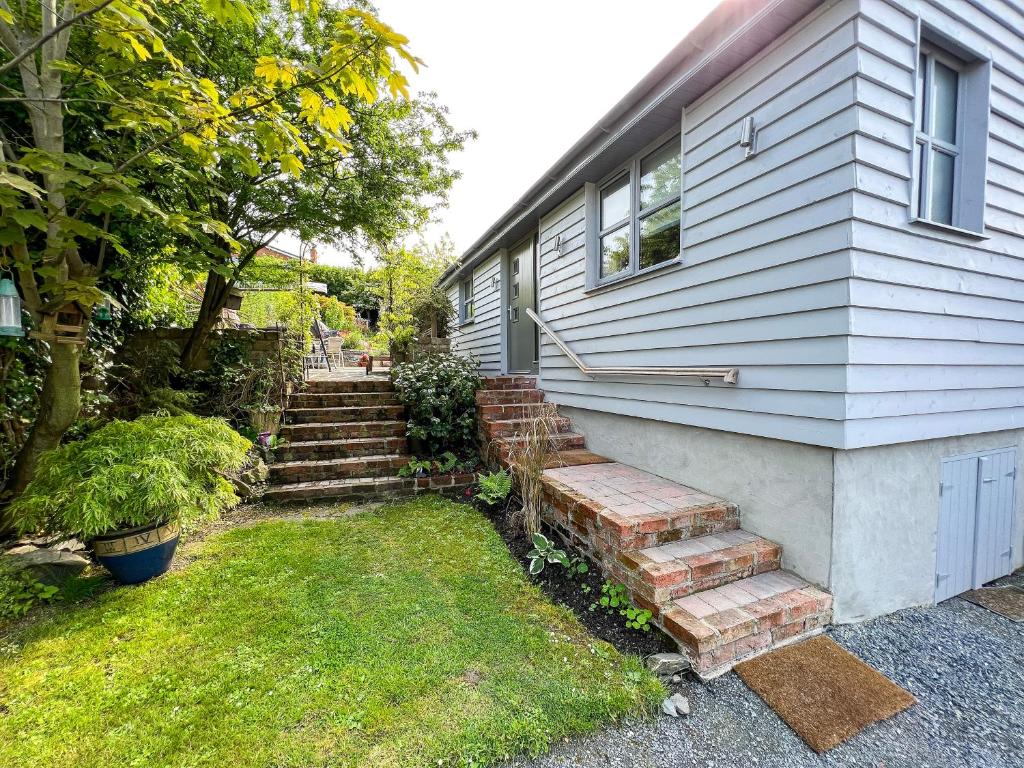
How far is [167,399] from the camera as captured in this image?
14.3 ft

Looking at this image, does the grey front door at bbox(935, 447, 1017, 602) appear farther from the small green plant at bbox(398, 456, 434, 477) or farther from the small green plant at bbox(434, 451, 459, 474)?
the small green plant at bbox(398, 456, 434, 477)

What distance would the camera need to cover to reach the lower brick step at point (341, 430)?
16.3 feet

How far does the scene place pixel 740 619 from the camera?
213 centimetres

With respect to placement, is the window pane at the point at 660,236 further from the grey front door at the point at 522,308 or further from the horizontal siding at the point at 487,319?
the horizontal siding at the point at 487,319

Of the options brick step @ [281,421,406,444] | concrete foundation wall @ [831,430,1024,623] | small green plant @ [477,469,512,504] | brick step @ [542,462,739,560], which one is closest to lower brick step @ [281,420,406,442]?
brick step @ [281,421,406,444]

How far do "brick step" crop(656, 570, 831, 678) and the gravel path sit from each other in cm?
14

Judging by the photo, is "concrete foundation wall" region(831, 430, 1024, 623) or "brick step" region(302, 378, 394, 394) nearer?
"concrete foundation wall" region(831, 430, 1024, 623)

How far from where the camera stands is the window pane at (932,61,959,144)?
8.91 feet

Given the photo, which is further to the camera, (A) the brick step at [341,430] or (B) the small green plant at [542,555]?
(A) the brick step at [341,430]

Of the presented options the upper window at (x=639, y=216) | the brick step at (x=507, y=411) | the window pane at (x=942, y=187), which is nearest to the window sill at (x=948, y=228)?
the window pane at (x=942, y=187)

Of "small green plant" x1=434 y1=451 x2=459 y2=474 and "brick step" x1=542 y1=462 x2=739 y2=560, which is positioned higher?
"brick step" x1=542 y1=462 x2=739 y2=560

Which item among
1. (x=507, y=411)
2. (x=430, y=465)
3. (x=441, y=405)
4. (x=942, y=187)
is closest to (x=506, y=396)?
(x=507, y=411)

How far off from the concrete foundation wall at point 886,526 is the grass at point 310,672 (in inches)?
57.1

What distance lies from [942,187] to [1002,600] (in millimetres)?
2902
